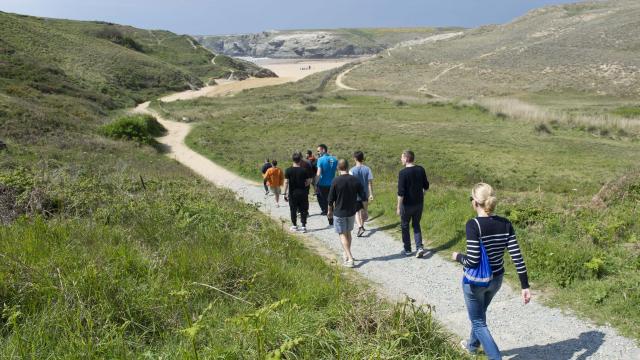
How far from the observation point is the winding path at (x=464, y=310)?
16.6 feet

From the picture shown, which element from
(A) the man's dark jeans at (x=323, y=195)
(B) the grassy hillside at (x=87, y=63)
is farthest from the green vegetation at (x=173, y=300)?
(B) the grassy hillside at (x=87, y=63)

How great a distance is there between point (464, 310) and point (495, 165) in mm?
17927

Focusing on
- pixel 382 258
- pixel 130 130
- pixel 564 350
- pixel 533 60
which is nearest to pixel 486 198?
pixel 564 350

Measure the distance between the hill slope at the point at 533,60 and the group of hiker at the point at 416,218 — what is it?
51978 mm

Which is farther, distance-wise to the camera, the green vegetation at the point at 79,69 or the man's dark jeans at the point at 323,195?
the green vegetation at the point at 79,69

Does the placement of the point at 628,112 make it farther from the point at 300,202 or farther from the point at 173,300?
the point at 173,300

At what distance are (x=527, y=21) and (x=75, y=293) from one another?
111 m

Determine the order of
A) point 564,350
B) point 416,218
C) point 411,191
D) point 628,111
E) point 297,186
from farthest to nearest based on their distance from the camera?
point 628,111
point 297,186
point 416,218
point 411,191
point 564,350

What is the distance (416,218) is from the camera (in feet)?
27.3

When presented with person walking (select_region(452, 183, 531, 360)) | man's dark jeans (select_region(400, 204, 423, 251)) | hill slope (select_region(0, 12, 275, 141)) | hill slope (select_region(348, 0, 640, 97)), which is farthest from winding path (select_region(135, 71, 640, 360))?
hill slope (select_region(348, 0, 640, 97))

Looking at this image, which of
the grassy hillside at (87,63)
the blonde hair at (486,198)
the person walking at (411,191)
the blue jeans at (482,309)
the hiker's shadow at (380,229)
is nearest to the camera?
the blonde hair at (486,198)

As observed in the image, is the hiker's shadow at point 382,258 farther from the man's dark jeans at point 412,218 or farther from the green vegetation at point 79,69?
the green vegetation at point 79,69

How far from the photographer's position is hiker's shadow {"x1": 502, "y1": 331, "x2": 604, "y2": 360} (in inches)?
195

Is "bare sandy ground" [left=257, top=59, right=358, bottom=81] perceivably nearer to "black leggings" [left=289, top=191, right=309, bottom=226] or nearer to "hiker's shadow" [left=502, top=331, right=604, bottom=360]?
"black leggings" [left=289, top=191, right=309, bottom=226]
